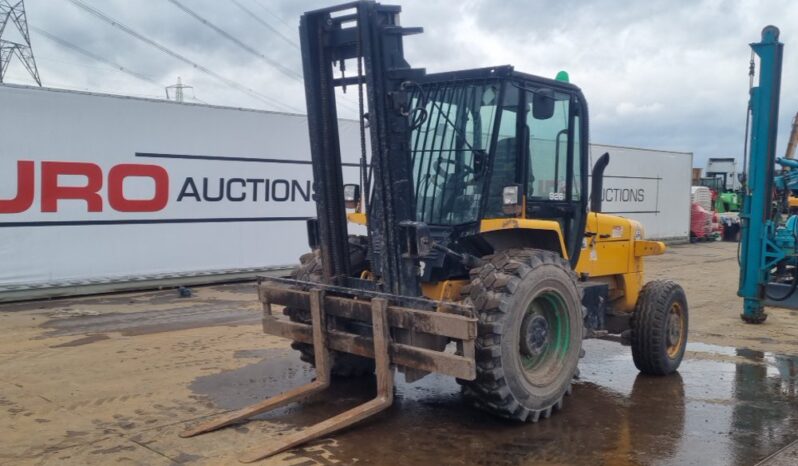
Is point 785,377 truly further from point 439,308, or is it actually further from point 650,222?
point 650,222

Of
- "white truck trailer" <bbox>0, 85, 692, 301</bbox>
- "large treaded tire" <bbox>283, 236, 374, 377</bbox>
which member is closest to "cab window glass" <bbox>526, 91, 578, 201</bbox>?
"large treaded tire" <bbox>283, 236, 374, 377</bbox>

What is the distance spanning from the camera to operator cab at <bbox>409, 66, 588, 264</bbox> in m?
5.87

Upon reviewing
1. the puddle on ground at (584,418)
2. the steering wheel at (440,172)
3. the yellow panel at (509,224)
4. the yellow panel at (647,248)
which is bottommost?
the puddle on ground at (584,418)

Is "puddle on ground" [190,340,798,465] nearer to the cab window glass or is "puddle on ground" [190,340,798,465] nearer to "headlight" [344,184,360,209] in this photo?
"headlight" [344,184,360,209]

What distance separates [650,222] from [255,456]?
2166cm

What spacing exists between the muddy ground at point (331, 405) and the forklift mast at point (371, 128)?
1167mm

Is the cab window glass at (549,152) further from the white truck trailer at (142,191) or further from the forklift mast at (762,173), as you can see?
the white truck trailer at (142,191)

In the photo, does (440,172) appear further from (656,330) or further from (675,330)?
(675,330)

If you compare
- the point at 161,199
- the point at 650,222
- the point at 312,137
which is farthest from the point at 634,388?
the point at 650,222

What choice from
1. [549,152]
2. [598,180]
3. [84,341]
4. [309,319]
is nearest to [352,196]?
[309,319]

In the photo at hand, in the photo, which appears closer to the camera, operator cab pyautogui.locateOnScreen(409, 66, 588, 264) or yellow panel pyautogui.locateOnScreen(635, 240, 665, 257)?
operator cab pyautogui.locateOnScreen(409, 66, 588, 264)

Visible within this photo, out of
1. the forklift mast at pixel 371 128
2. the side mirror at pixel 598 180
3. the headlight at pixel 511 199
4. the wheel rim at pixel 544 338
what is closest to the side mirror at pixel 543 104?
the side mirror at pixel 598 180

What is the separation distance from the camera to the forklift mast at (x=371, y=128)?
545 centimetres

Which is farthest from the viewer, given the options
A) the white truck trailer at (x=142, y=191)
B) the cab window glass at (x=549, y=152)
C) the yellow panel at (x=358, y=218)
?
the white truck trailer at (x=142, y=191)
